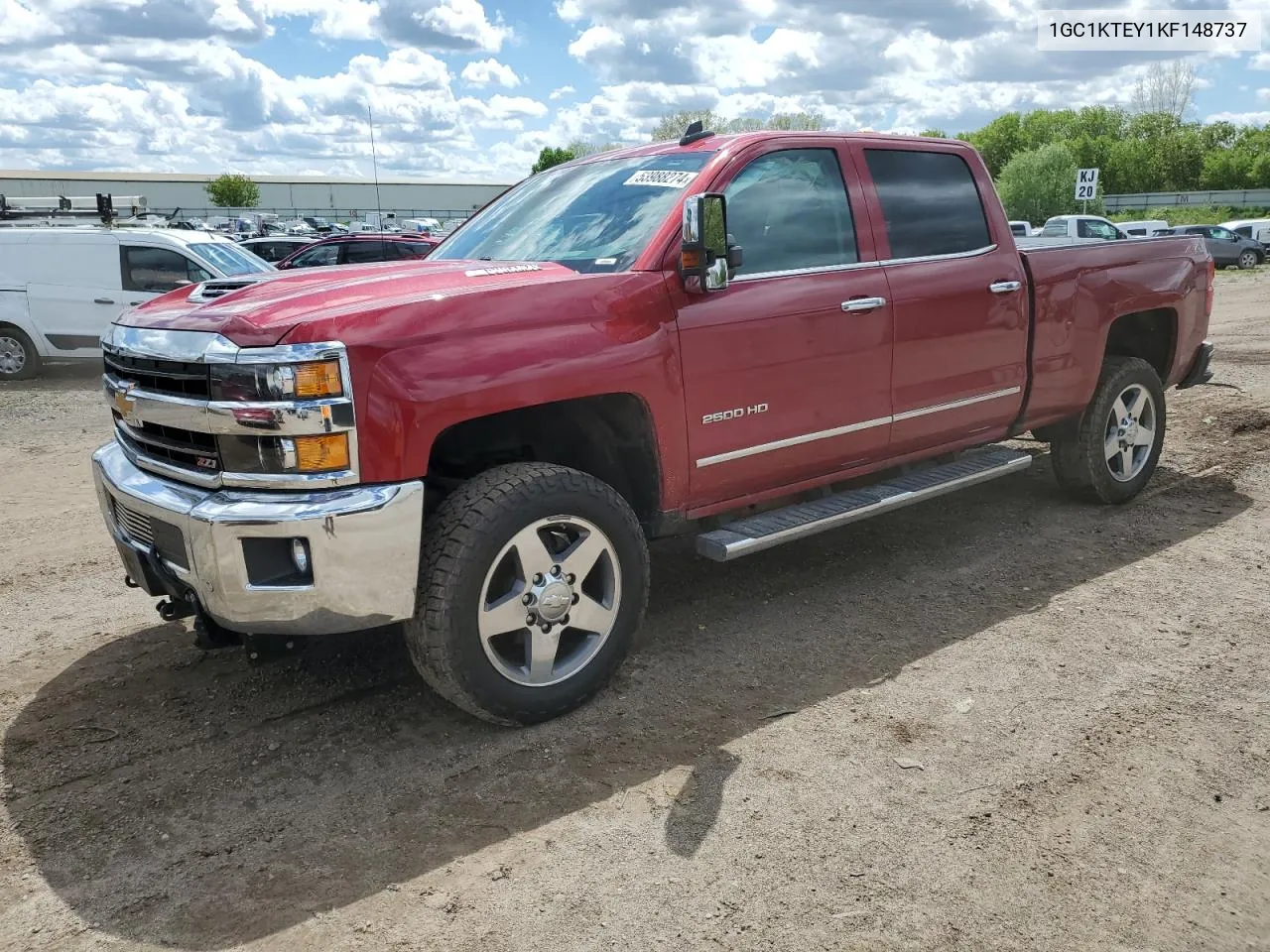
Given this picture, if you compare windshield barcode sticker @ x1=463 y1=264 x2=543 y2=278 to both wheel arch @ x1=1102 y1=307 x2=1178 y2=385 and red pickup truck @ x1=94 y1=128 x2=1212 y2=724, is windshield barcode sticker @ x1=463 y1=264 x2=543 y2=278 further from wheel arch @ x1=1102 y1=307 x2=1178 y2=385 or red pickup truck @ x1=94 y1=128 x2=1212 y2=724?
wheel arch @ x1=1102 y1=307 x2=1178 y2=385

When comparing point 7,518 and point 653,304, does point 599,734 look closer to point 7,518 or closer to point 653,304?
point 653,304

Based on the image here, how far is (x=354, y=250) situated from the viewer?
1661 centimetres

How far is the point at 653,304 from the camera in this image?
3.78 metres

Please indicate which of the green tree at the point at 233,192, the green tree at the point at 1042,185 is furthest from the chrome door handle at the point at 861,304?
the green tree at the point at 233,192

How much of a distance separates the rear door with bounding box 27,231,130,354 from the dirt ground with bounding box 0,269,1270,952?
28.1ft

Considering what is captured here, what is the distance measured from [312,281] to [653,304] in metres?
1.24

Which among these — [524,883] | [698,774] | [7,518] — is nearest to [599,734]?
[698,774]

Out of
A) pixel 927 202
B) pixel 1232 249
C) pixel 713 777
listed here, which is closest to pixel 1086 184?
pixel 1232 249

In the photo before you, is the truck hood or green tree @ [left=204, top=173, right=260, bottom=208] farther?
green tree @ [left=204, top=173, right=260, bottom=208]

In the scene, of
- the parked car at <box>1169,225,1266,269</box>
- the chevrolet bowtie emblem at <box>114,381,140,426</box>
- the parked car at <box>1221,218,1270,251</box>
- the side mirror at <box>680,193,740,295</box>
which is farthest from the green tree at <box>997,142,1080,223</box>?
the chevrolet bowtie emblem at <box>114,381,140,426</box>

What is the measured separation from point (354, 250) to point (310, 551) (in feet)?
47.6

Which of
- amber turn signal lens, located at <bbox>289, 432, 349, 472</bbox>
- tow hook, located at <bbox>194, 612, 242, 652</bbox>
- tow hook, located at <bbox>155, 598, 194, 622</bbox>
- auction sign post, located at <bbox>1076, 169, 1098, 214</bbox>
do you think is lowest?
tow hook, located at <bbox>194, 612, 242, 652</bbox>

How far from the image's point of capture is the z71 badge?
396cm

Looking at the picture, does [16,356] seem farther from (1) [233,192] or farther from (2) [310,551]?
(1) [233,192]
